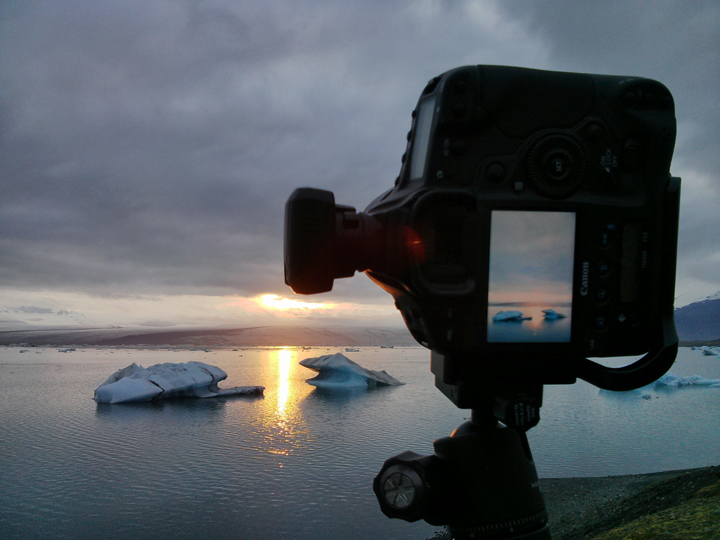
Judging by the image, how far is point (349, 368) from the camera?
20.8m

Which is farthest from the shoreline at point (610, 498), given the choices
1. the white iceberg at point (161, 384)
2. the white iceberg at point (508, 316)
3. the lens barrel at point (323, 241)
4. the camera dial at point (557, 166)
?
the white iceberg at point (161, 384)

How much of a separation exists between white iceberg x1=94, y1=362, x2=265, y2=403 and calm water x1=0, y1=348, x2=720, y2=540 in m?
0.51

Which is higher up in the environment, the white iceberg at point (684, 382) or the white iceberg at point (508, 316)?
the white iceberg at point (508, 316)

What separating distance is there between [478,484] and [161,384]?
17838mm

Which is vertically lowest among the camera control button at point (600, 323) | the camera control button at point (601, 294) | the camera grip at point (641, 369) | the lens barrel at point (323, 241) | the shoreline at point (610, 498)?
the shoreline at point (610, 498)

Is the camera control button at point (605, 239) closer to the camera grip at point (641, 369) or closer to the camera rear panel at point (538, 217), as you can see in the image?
the camera rear panel at point (538, 217)

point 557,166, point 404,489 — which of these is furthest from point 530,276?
point 404,489

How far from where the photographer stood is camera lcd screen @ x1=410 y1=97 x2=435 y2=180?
1.01 m

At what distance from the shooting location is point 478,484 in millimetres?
1113

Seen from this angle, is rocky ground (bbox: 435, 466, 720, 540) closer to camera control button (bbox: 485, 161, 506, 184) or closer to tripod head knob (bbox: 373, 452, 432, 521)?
tripod head knob (bbox: 373, 452, 432, 521)

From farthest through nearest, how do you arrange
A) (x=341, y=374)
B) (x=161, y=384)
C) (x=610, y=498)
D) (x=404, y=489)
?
(x=341, y=374), (x=161, y=384), (x=610, y=498), (x=404, y=489)

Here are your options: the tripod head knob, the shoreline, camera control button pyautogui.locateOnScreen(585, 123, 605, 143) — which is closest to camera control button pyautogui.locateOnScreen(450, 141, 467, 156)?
camera control button pyautogui.locateOnScreen(585, 123, 605, 143)

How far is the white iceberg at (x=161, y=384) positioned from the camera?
1656 cm

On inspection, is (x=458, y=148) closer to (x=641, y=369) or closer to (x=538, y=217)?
(x=538, y=217)
